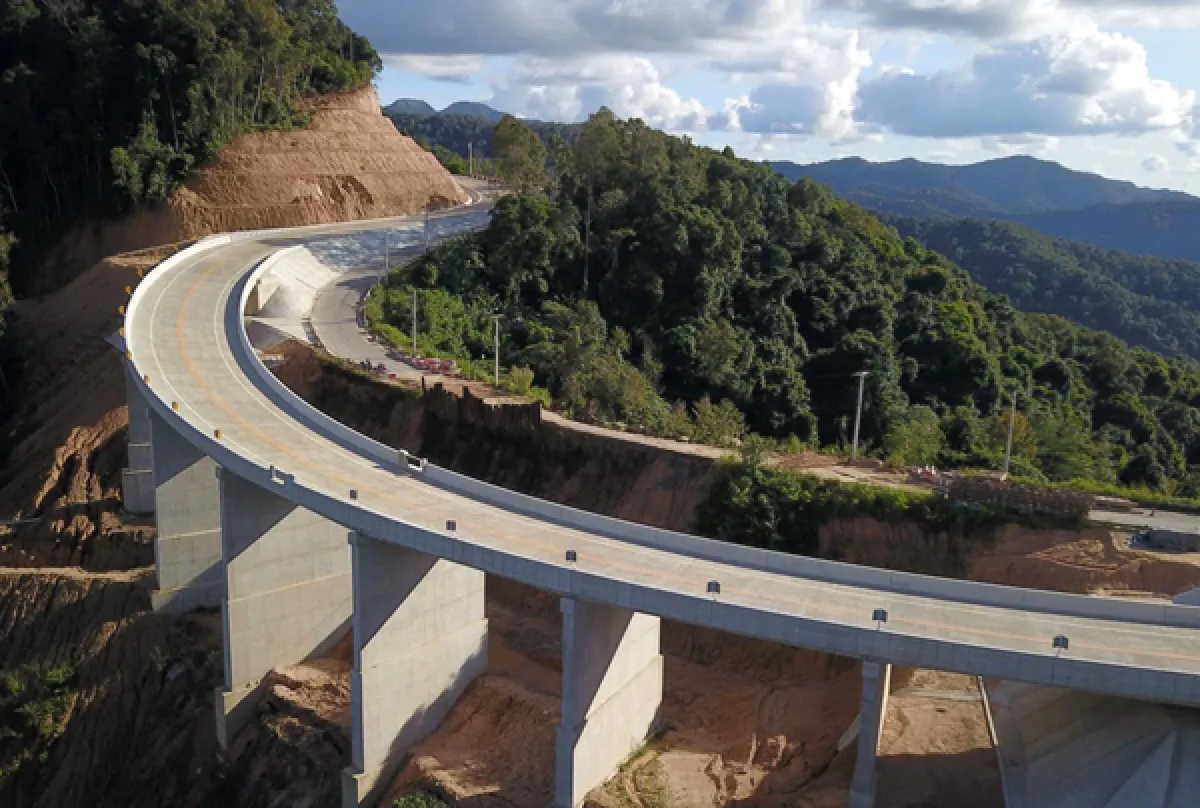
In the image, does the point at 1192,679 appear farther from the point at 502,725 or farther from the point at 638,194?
the point at 638,194

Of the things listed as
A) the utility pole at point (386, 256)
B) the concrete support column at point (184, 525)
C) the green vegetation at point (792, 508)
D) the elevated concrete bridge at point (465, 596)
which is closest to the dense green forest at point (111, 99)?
the utility pole at point (386, 256)

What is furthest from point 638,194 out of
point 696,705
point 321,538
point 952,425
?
point 696,705

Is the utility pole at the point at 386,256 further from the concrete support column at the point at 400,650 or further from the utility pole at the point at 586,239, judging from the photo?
the concrete support column at the point at 400,650

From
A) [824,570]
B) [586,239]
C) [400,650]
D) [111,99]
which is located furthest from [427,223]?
[824,570]

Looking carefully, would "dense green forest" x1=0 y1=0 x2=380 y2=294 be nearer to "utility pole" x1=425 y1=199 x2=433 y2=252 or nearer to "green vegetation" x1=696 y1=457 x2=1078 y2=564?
"utility pole" x1=425 y1=199 x2=433 y2=252

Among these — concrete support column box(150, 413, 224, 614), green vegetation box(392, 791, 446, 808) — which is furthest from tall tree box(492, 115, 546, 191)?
green vegetation box(392, 791, 446, 808)

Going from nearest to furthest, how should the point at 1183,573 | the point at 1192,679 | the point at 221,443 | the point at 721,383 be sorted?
1. the point at 1192,679
2. the point at 1183,573
3. the point at 221,443
4. the point at 721,383

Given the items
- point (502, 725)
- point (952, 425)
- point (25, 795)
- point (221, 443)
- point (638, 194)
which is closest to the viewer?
point (502, 725)
